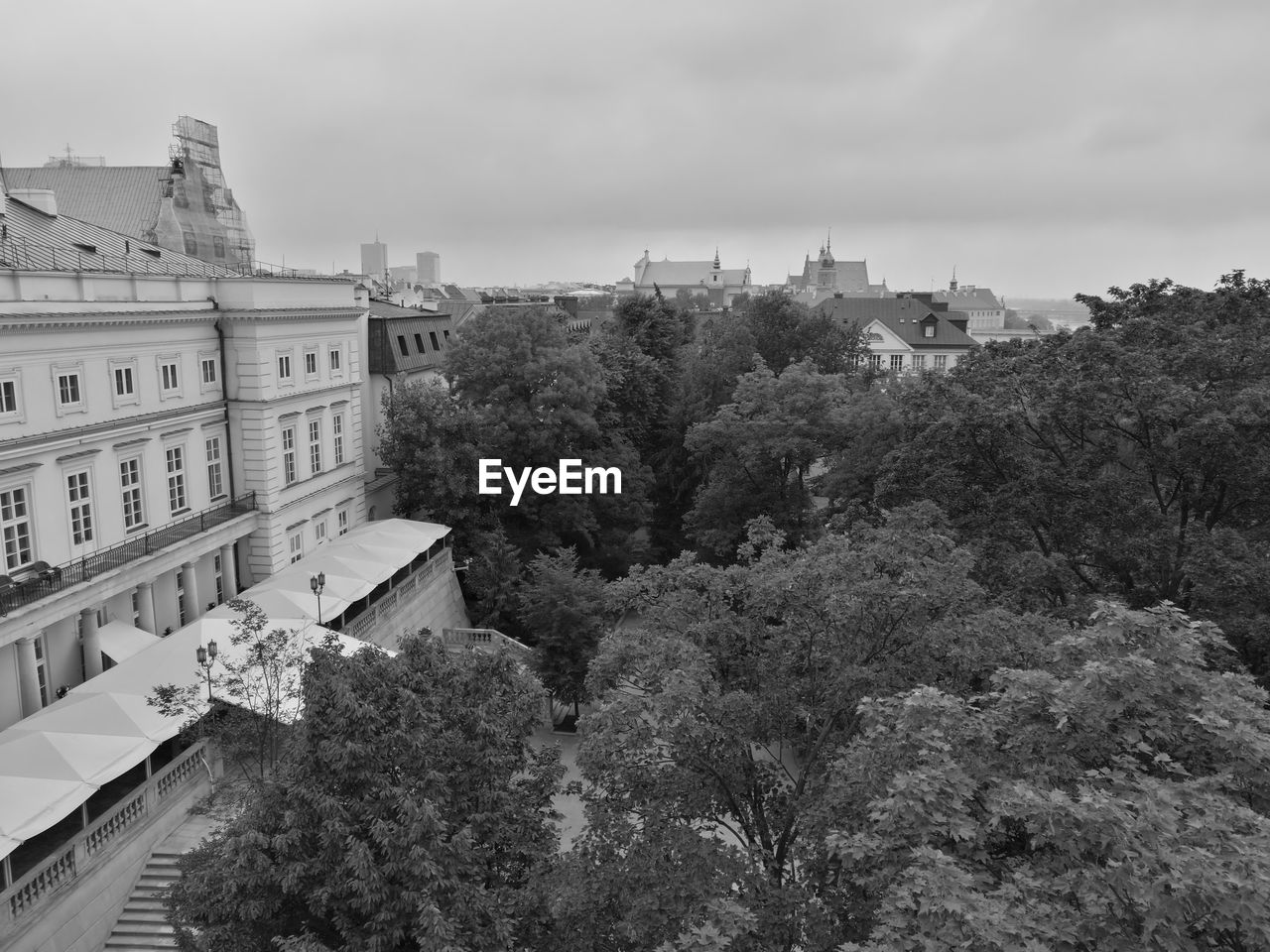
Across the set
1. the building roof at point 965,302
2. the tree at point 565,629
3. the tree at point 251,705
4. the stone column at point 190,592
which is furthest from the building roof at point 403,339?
the building roof at point 965,302

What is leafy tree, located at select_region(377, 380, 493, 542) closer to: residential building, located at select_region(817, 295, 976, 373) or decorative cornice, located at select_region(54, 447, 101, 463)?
decorative cornice, located at select_region(54, 447, 101, 463)

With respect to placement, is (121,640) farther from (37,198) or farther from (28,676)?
(37,198)

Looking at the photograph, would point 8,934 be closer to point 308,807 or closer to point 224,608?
point 308,807

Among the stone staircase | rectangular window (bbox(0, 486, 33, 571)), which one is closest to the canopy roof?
the stone staircase

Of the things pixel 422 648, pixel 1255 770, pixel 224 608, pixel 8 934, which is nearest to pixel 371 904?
pixel 422 648

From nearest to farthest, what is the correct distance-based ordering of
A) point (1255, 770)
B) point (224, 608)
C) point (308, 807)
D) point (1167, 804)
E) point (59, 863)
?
point (1167, 804)
point (1255, 770)
point (308, 807)
point (59, 863)
point (224, 608)

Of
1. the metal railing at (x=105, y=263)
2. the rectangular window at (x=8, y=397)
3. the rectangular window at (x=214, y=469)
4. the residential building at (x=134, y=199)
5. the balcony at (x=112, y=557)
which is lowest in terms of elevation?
the balcony at (x=112, y=557)

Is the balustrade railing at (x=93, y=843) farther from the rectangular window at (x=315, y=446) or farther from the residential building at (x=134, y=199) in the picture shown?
the residential building at (x=134, y=199)
